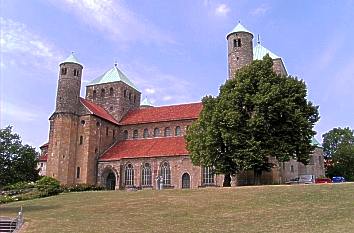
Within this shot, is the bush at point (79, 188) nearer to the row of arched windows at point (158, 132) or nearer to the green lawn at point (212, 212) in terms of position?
the row of arched windows at point (158, 132)

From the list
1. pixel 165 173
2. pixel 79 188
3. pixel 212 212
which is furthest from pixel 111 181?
pixel 212 212

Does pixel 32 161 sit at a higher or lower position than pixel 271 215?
higher

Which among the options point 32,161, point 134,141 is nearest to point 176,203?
point 134,141

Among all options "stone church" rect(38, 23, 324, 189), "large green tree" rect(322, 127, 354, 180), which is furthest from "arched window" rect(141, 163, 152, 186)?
"large green tree" rect(322, 127, 354, 180)

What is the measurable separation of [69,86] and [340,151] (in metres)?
52.2

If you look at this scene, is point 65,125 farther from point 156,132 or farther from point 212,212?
point 212,212

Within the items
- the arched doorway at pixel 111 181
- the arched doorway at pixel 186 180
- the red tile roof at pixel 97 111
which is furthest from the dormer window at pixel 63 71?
the arched doorway at pixel 186 180

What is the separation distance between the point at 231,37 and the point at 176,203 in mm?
34291

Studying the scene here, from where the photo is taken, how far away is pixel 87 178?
58.3 meters

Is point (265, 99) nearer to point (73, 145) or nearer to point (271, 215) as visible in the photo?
point (271, 215)

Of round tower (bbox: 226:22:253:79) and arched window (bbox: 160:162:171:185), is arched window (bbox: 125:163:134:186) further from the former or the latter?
round tower (bbox: 226:22:253:79)

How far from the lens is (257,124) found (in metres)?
43.5

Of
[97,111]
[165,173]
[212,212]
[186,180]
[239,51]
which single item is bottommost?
[212,212]

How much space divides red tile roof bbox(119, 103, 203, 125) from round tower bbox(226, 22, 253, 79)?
8641mm
